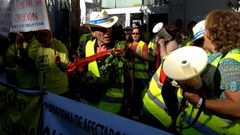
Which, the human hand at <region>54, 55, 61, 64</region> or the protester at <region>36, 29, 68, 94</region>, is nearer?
the human hand at <region>54, 55, 61, 64</region>

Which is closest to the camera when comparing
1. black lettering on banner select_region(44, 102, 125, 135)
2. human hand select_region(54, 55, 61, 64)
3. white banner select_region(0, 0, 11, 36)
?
black lettering on banner select_region(44, 102, 125, 135)

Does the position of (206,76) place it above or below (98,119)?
above

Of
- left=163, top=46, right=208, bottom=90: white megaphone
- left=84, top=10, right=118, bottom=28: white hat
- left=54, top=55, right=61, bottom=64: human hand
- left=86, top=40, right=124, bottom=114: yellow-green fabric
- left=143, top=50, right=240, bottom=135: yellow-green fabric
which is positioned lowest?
left=86, top=40, right=124, bottom=114: yellow-green fabric

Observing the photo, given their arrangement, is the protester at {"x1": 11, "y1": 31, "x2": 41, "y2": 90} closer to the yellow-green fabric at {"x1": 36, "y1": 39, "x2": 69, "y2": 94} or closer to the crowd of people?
the crowd of people

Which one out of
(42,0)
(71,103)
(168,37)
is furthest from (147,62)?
(71,103)

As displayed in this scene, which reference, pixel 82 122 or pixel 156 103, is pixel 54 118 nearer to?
pixel 82 122

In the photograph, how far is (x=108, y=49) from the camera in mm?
4520

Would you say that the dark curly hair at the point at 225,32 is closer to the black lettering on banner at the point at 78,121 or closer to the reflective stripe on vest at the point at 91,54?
the black lettering on banner at the point at 78,121

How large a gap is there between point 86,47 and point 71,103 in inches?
53.7

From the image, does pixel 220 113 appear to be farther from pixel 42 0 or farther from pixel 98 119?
pixel 42 0

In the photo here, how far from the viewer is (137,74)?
680 centimetres

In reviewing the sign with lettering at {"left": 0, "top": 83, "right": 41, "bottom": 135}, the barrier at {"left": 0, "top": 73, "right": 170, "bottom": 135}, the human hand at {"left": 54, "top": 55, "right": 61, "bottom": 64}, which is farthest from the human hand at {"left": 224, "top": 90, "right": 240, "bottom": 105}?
the human hand at {"left": 54, "top": 55, "right": 61, "bottom": 64}

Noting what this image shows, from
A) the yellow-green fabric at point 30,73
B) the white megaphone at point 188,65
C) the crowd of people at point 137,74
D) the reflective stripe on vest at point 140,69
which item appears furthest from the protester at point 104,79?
the reflective stripe on vest at point 140,69

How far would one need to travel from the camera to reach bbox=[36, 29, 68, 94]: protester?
4.97m
